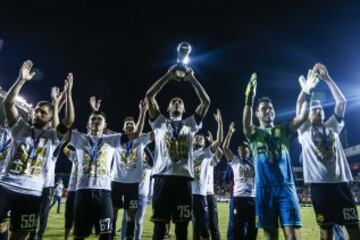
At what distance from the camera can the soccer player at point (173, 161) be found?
5.24 metres

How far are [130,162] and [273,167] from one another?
4.29 metres

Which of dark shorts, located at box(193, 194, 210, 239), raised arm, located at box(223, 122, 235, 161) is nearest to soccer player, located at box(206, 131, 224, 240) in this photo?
raised arm, located at box(223, 122, 235, 161)

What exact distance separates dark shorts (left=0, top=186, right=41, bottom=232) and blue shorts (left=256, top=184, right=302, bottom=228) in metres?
3.56

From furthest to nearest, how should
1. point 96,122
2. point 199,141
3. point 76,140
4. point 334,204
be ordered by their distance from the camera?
point 199,141 < point 96,122 < point 76,140 < point 334,204

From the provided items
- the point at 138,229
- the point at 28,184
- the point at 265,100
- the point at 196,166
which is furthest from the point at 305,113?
the point at 138,229

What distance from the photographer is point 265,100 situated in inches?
241

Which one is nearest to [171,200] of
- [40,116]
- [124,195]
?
[40,116]

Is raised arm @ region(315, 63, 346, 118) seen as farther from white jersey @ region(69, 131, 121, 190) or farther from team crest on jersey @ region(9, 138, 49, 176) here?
team crest on jersey @ region(9, 138, 49, 176)

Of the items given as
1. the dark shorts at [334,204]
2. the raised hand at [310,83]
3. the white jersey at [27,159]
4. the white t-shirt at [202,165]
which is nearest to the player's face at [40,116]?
the white jersey at [27,159]

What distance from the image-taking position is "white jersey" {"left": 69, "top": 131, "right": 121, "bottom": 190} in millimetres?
6043

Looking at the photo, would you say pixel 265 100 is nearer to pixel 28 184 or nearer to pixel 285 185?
pixel 285 185

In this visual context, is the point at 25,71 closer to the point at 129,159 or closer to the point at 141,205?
the point at 129,159

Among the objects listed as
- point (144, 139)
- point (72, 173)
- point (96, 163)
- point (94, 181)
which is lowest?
point (94, 181)

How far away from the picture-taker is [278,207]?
5301 millimetres
